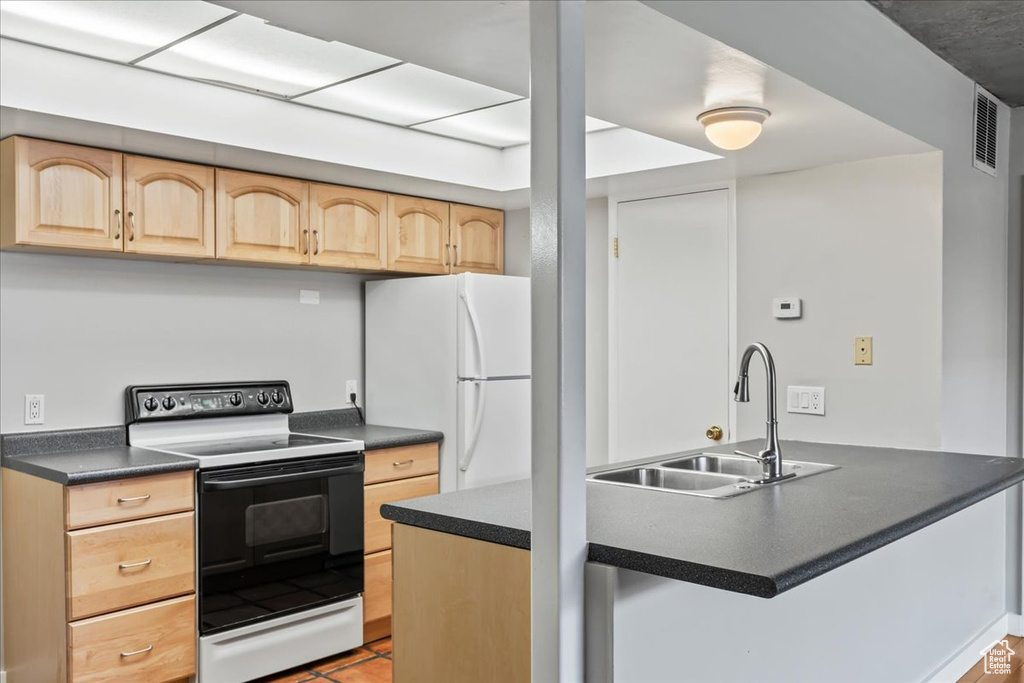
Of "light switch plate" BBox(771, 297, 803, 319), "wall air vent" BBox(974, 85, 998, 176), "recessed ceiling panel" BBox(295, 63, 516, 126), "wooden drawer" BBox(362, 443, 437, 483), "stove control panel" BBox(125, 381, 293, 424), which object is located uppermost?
"recessed ceiling panel" BBox(295, 63, 516, 126)

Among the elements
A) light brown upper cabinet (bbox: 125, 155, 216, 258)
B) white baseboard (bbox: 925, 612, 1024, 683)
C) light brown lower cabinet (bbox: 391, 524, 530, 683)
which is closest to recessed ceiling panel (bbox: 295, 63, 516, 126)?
light brown upper cabinet (bbox: 125, 155, 216, 258)

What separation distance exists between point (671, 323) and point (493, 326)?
2.73 ft

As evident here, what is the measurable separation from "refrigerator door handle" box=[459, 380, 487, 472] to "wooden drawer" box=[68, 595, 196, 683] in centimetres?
129

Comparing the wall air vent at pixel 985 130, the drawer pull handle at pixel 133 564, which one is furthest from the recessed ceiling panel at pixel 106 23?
the wall air vent at pixel 985 130

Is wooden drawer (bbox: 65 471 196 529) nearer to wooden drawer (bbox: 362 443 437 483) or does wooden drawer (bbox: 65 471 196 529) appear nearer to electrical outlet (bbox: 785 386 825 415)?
wooden drawer (bbox: 362 443 437 483)

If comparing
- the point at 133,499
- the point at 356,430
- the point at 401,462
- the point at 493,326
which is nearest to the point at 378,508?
the point at 401,462

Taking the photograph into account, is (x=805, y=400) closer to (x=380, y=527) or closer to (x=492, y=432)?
(x=492, y=432)

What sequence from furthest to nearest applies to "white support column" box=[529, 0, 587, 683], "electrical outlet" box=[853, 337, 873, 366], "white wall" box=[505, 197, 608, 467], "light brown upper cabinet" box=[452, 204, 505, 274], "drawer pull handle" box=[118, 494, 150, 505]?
"light brown upper cabinet" box=[452, 204, 505, 274] < "white wall" box=[505, 197, 608, 467] < "electrical outlet" box=[853, 337, 873, 366] < "drawer pull handle" box=[118, 494, 150, 505] < "white support column" box=[529, 0, 587, 683]

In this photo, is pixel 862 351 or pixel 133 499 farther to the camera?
pixel 862 351

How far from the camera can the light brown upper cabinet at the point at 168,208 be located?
127 inches

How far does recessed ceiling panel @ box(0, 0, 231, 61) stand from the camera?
255cm

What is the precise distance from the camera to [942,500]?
81.6 inches

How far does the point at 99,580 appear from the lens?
2.83 meters

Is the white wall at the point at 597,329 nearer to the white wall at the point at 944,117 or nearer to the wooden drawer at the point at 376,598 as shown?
the wooden drawer at the point at 376,598
